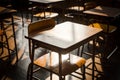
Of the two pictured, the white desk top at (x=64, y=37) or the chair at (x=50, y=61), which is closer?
the white desk top at (x=64, y=37)

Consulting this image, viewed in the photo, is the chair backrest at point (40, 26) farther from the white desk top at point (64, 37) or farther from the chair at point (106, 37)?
the chair at point (106, 37)

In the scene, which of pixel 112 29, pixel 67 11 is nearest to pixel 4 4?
pixel 67 11

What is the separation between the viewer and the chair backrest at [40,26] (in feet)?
6.67

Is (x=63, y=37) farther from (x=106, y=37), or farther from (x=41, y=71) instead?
(x=106, y=37)

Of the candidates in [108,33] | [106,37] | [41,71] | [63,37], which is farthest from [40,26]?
[106,37]

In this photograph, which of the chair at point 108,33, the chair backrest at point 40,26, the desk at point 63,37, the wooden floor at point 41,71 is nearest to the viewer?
the desk at point 63,37

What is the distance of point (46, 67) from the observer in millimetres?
1965

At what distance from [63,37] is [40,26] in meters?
0.36

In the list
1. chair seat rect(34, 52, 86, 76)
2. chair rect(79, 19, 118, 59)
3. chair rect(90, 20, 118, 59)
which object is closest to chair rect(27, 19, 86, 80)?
chair seat rect(34, 52, 86, 76)

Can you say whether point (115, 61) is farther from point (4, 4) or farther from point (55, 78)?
point (4, 4)

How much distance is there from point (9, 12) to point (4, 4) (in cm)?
244

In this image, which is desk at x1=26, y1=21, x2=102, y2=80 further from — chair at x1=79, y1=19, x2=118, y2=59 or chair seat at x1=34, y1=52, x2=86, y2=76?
chair at x1=79, y1=19, x2=118, y2=59

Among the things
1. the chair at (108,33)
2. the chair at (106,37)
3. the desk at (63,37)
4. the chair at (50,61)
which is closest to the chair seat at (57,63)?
the chair at (50,61)

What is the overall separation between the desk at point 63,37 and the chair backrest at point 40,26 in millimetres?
65
